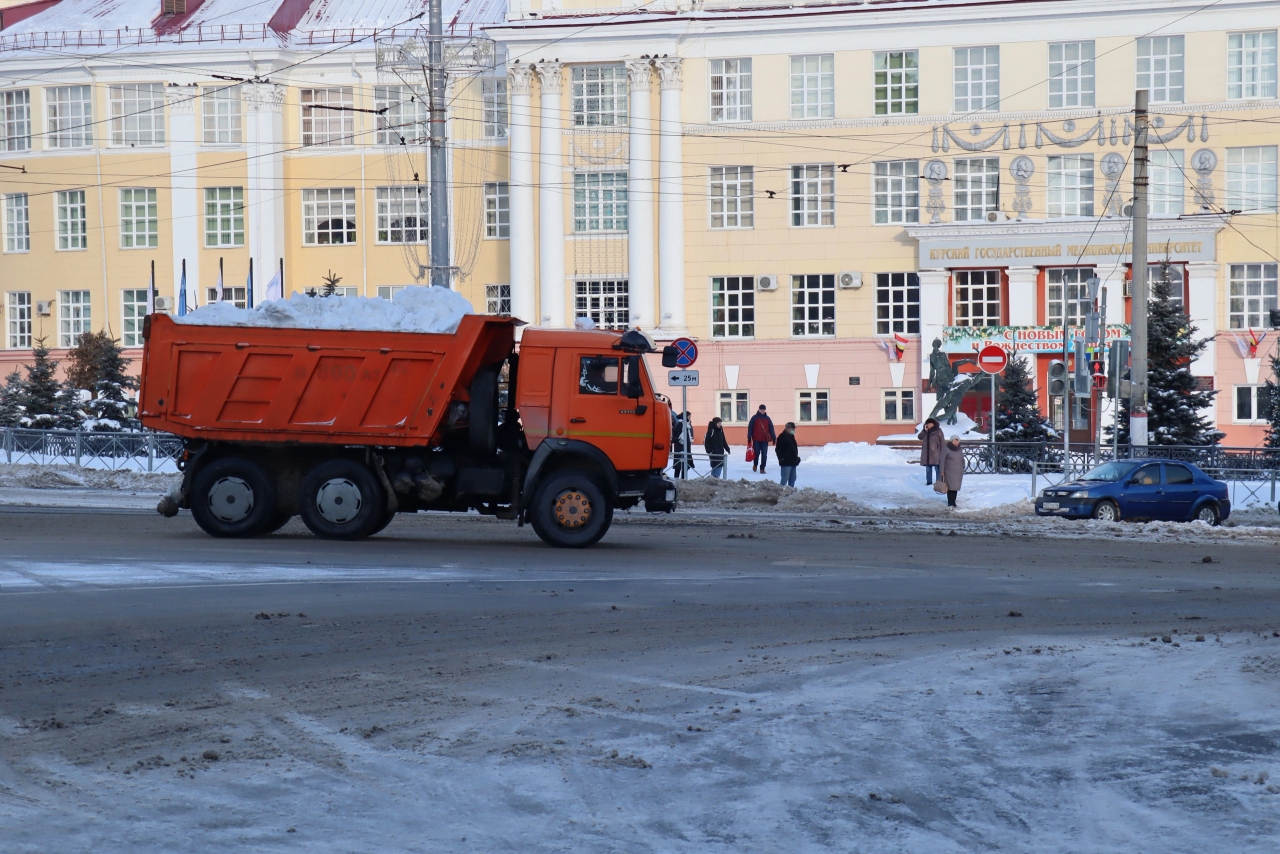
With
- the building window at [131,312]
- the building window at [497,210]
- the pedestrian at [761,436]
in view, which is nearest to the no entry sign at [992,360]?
the pedestrian at [761,436]

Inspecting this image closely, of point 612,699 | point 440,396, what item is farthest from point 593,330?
point 612,699

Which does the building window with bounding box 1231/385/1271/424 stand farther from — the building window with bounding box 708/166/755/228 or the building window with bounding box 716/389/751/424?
the building window with bounding box 708/166/755/228

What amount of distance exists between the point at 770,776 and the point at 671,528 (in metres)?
15.3

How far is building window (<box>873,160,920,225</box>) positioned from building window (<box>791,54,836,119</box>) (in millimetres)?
2688

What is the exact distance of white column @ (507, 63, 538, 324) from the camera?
2084 inches

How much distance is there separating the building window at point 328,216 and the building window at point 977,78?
22.4 m

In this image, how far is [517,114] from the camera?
52938mm

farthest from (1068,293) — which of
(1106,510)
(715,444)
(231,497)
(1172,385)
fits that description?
(231,497)

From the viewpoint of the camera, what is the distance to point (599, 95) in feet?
173

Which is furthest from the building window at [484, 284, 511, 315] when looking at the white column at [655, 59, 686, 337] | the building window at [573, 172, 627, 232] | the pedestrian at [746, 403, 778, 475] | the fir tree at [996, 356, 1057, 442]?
the pedestrian at [746, 403, 778, 475]

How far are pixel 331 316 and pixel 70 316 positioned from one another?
1725 inches

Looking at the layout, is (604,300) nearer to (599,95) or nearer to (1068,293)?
(599,95)

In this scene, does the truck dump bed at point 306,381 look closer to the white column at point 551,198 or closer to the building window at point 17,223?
the white column at point 551,198

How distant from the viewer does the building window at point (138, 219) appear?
56438 millimetres
